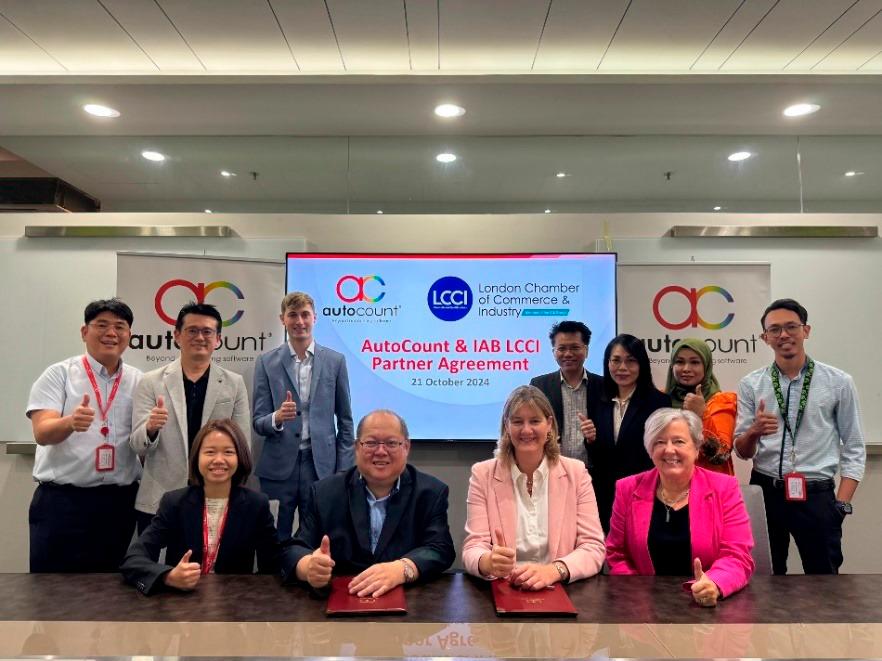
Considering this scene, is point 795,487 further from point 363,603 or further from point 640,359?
point 363,603

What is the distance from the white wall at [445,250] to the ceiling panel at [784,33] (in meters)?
0.96

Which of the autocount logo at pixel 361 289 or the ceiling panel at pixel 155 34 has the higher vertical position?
the ceiling panel at pixel 155 34

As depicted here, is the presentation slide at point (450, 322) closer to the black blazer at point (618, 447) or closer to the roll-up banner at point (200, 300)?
the roll-up banner at point (200, 300)

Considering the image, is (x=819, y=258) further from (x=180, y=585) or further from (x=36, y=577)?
(x=36, y=577)

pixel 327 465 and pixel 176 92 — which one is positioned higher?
pixel 176 92

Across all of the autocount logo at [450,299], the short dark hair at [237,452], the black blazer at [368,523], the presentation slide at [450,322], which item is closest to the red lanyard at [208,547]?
the short dark hair at [237,452]

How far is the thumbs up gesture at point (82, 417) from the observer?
267 centimetres

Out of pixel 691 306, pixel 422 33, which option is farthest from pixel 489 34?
pixel 691 306

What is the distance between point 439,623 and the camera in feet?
4.53

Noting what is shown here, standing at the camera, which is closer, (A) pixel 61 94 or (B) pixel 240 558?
(B) pixel 240 558

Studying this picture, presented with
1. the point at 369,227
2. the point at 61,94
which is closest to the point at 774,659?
the point at 369,227

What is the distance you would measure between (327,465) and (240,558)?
127 centimetres

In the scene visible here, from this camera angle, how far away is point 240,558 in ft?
6.78

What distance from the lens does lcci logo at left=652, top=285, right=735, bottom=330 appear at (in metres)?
3.80
